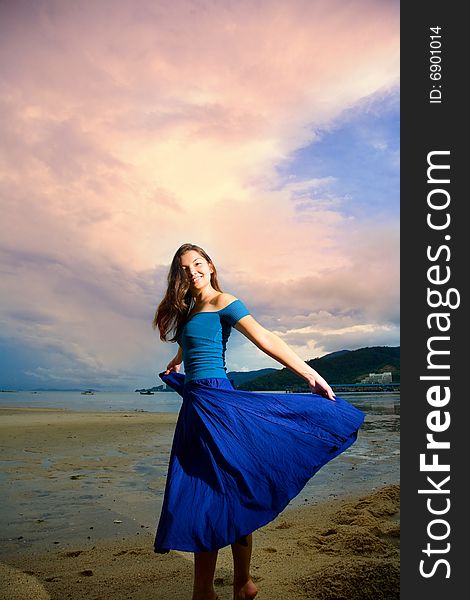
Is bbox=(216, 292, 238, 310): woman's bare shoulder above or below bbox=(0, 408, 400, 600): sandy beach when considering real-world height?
above

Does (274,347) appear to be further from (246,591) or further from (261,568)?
(261,568)

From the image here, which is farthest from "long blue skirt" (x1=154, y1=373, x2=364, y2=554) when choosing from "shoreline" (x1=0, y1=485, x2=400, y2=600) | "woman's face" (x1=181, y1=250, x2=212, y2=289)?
"shoreline" (x1=0, y1=485, x2=400, y2=600)

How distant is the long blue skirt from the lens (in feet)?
8.72

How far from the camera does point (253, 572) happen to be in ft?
11.8

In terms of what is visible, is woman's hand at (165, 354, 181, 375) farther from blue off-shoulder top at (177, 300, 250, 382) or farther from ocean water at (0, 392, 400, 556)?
ocean water at (0, 392, 400, 556)

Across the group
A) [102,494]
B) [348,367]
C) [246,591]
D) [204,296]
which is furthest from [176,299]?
[348,367]

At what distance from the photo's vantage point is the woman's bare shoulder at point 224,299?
9.96 feet

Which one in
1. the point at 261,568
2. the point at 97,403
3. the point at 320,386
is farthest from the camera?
the point at 97,403

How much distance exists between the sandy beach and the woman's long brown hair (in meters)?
1.74

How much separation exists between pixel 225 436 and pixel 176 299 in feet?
2.92

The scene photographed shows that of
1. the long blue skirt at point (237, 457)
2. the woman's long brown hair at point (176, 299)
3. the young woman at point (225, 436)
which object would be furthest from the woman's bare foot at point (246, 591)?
the woman's long brown hair at point (176, 299)

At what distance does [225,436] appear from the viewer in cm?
279

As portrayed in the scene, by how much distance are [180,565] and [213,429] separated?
1.69 m

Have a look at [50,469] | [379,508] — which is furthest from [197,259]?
[50,469]
